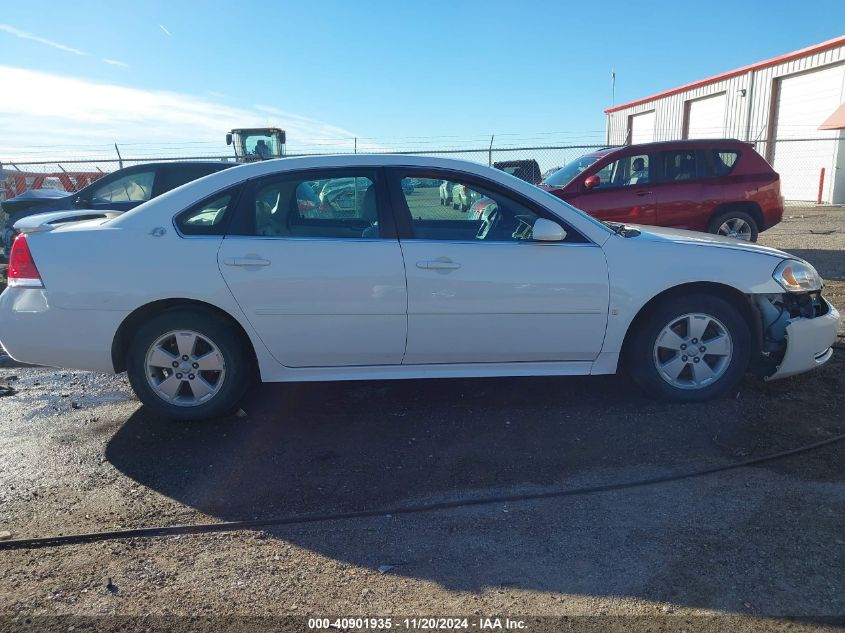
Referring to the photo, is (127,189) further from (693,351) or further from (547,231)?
(693,351)

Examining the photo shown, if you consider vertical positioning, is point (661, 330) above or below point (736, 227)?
below

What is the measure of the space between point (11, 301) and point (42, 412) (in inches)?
39.0

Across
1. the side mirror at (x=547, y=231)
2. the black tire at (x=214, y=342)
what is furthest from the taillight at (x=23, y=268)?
the side mirror at (x=547, y=231)

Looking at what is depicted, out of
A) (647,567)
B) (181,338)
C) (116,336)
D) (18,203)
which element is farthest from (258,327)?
(18,203)

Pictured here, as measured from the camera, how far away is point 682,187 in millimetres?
9047

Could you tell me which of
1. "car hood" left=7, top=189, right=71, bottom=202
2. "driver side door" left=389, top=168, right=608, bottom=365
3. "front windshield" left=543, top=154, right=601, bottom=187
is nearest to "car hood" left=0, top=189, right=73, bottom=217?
"car hood" left=7, top=189, right=71, bottom=202

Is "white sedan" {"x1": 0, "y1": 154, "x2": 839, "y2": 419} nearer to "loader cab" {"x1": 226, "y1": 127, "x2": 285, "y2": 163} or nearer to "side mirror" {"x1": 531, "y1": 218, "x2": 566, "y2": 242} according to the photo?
"side mirror" {"x1": 531, "y1": 218, "x2": 566, "y2": 242}

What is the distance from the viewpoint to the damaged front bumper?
4246mm

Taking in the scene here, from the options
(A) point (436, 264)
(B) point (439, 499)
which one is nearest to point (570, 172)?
(A) point (436, 264)

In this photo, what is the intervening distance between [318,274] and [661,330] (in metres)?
2.24

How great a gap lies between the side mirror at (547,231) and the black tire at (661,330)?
2.80ft

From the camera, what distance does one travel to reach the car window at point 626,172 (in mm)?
9102

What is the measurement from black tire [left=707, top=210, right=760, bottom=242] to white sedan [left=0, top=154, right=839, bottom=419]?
Answer: 5199 millimetres

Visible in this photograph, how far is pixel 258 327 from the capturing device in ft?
13.0
